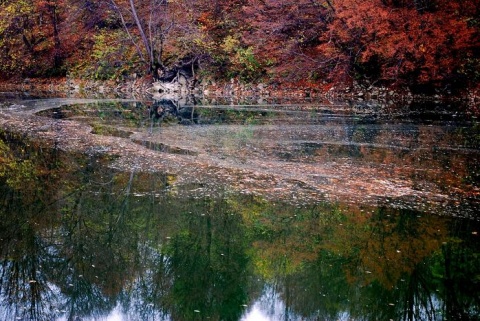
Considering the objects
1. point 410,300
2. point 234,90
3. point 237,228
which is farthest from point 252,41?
point 410,300

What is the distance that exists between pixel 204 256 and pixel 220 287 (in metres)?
0.86

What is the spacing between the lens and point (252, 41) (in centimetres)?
2958

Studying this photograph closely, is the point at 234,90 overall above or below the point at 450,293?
above

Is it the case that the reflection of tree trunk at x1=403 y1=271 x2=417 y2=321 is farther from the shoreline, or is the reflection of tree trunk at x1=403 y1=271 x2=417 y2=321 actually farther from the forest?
the forest

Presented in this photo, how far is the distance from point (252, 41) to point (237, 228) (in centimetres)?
2328

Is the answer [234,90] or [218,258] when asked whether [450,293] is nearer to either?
[218,258]

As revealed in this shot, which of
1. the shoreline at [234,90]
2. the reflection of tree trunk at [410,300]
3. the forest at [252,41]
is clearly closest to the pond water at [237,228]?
the reflection of tree trunk at [410,300]

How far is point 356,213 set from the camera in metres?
7.92

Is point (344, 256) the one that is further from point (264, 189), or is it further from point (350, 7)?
point (350, 7)

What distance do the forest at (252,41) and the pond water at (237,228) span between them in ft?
39.4

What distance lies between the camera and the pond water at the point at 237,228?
18.1 feet

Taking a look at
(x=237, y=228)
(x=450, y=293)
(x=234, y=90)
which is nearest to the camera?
(x=450, y=293)

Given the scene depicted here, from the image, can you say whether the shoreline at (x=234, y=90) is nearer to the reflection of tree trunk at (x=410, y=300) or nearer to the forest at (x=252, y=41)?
the forest at (x=252, y=41)

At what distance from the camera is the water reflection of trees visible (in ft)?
17.8
